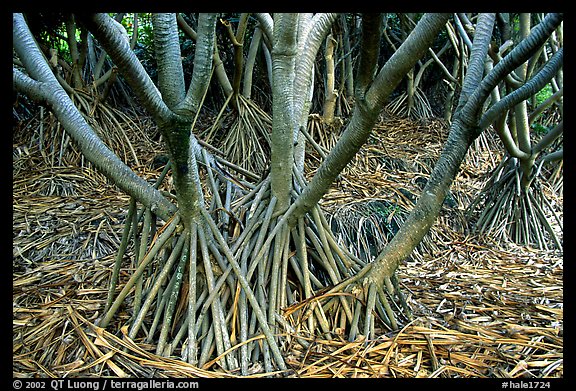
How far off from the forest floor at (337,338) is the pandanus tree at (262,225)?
13cm

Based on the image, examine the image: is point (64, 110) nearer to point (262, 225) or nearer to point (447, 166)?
point (262, 225)

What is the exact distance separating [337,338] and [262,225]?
656 mm

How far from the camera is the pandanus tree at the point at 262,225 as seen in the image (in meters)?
2.01

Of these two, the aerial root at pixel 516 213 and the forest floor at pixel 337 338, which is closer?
the forest floor at pixel 337 338

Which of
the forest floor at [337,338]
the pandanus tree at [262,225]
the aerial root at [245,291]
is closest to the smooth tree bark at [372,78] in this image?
the pandanus tree at [262,225]

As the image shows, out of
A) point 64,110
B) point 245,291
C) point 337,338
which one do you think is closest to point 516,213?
point 337,338

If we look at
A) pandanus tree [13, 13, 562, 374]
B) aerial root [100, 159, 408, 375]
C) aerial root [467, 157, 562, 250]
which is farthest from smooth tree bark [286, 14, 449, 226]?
aerial root [467, 157, 562, 250]

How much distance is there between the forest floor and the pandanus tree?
13 centimetres

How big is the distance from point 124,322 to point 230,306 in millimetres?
518

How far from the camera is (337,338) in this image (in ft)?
7.26

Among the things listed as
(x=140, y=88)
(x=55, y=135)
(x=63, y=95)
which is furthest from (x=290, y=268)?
(x=55, y=135)

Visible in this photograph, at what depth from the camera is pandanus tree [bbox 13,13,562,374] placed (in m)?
2.01

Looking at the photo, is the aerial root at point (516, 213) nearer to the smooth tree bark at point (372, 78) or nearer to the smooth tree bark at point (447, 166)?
the smooth tree bark at point (447, 166)

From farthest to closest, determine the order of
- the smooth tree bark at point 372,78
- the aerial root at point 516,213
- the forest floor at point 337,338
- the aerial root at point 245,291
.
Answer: the aerial root at point 516,213 → the aerial root at point 245,291 → the forest floor at point 337,338 → the smooth tree bark at point 372,78
